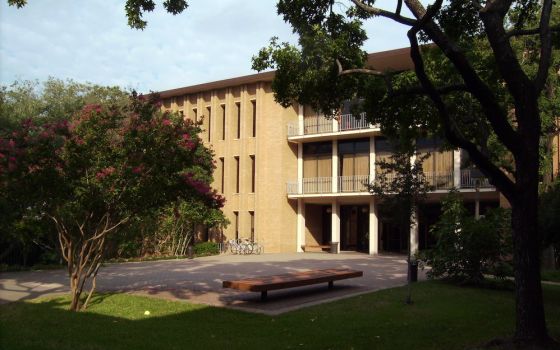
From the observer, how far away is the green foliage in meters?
15.3

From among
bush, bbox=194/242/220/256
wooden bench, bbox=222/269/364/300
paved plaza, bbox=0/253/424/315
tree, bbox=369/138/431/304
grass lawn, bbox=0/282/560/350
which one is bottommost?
bush, bbox=194/242/220/256

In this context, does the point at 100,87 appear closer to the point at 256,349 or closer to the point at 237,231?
the point at 237,231

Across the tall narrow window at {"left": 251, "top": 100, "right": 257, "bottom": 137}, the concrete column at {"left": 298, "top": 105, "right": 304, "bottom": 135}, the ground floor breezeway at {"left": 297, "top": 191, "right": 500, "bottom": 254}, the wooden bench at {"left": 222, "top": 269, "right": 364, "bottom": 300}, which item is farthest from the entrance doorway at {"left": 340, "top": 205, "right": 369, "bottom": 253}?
the wooden bench at {"left": 222, "top": 269, "right": 364, "bottom": 300}

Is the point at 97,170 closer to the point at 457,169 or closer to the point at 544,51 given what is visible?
the point at 544,51

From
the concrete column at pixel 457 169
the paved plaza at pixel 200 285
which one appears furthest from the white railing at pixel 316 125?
the paved plaza at pixel 200 285

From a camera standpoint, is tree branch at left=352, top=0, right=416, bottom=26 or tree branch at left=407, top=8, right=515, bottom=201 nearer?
tree branch at left=407, top=8, right=515, bottom=201

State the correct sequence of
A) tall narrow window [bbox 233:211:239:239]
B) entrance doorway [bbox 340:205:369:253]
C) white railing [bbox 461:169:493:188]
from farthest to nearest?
entrance doorway [bbox 340:205:369:253] → tall narrow window [bbox 233:211:239:239] → white railing [bbox 461:169:493:188]

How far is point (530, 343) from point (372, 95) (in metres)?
4.92

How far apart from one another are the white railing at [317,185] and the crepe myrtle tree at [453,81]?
21665 mm

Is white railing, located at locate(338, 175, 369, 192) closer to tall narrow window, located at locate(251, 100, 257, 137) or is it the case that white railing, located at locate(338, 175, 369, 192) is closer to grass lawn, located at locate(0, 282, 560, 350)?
tall narrow window, located at locate(251, 100, 257, 137)

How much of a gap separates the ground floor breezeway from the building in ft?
0.20

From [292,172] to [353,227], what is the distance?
215 inches

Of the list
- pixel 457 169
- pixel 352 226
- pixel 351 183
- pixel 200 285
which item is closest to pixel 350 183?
pixel 351 183

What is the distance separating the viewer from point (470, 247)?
50.6ft
